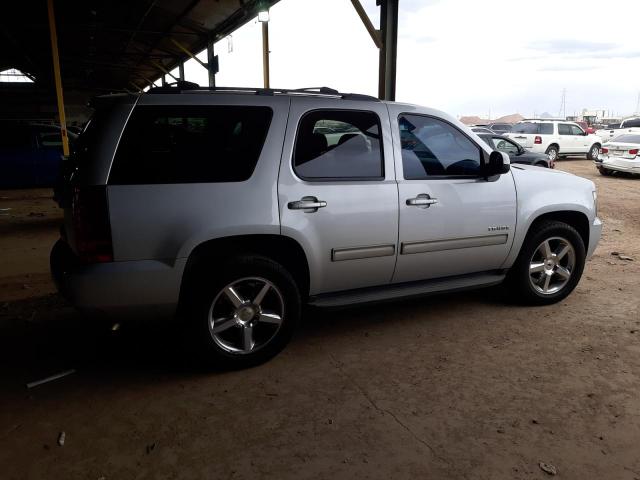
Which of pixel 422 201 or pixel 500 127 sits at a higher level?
pixel 500 127

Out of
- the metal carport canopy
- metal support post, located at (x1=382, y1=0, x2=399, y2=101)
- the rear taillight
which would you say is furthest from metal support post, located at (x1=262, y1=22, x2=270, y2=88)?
the rear taillight

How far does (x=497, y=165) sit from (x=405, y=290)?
1244 millimetres

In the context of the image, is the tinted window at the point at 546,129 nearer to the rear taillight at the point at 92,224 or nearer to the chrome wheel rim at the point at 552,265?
the chrome wheel rim at the point at 552,265

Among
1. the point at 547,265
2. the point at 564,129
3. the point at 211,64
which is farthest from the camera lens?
the point at 564,129

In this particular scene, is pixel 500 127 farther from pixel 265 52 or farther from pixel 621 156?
pixel 265 52

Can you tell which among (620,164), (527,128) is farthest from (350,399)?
(527,128)

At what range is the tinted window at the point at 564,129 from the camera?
64.5ft

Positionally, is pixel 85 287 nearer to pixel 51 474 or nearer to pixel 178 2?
pixel 51 474

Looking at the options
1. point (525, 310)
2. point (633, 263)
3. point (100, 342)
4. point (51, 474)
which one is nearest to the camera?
point (51, 474)

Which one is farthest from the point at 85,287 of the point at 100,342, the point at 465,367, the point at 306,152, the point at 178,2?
the point at 178,2

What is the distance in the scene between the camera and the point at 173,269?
3.00 m

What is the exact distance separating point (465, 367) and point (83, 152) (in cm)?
290

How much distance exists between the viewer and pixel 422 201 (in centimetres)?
371

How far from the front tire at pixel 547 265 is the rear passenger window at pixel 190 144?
8.58 ft
